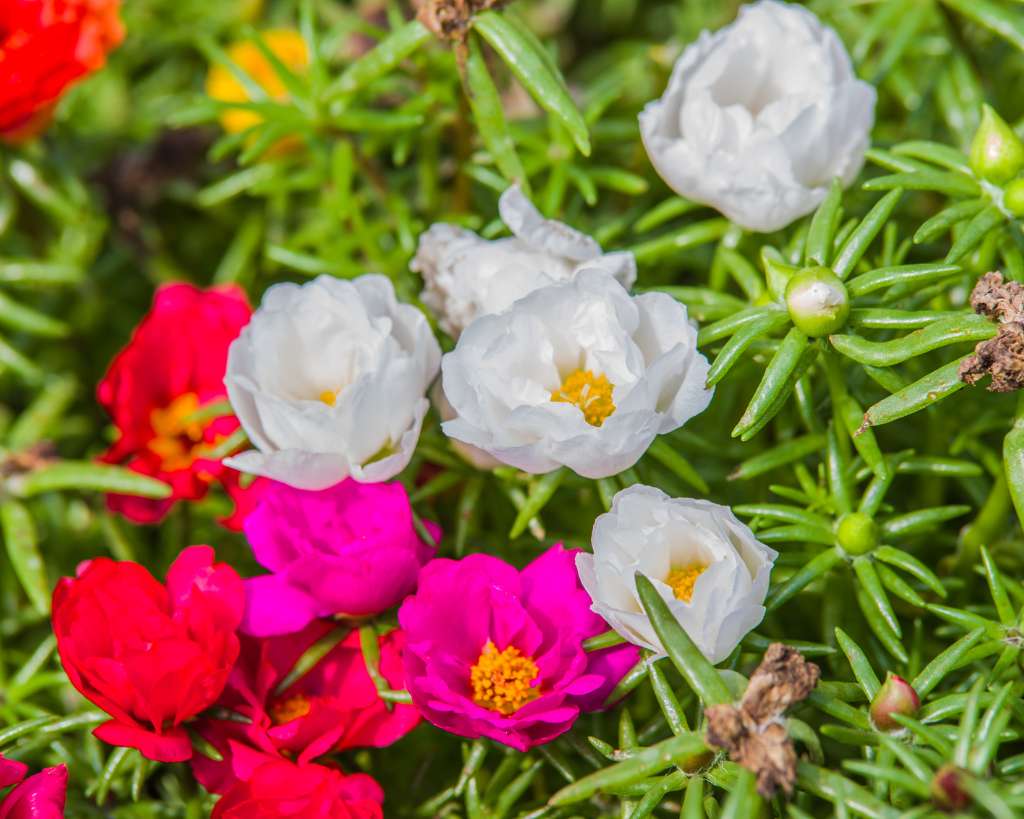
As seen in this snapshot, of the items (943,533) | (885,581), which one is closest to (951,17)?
(943,533)

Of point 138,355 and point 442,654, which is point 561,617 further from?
point 138,355

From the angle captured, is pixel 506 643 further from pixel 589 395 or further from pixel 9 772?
pixel 9 772

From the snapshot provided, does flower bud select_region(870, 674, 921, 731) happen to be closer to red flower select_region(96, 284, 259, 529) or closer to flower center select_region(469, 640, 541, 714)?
flower center select_region(469, 640, 541, 714)

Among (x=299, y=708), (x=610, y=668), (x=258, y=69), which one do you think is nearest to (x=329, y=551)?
(x=299, y=708)

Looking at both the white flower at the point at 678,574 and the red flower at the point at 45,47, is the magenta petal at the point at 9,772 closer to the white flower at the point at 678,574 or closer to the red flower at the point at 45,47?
the white flower at the point at 678,574

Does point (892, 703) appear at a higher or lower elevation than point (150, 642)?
lower

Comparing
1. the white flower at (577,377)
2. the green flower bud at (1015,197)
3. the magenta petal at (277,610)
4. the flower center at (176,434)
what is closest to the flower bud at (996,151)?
the green flower bud at (1015,197)
